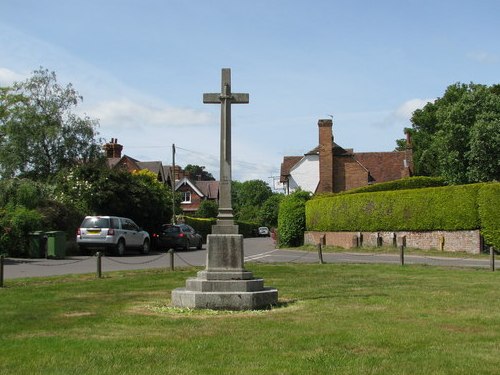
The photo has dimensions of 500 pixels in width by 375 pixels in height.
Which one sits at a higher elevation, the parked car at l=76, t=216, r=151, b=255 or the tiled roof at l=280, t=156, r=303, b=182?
the tiled roof at l=280, t=156, r=303, b=182

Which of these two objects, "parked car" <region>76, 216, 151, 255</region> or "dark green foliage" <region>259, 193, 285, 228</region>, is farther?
"dark green foliage" <region>259, 193, 285, 228</region>

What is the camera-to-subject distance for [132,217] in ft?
118

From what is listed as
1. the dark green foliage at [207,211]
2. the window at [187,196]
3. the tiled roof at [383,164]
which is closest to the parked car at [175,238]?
the tiled roof at [383,164]

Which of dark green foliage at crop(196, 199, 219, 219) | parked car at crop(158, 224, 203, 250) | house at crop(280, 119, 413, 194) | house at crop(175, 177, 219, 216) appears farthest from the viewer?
house at crop(175, 177, 219, 216)

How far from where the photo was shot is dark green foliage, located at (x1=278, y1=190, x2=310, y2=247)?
4250 centimetres

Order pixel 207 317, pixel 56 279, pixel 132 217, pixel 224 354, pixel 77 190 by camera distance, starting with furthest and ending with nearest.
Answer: pixel 132 217 < pixel 77 190 < pixel 56 279 < pixel 207 317 < pixel 224 354

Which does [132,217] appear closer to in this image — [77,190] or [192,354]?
[77,190]

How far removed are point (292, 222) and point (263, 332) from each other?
112 ft

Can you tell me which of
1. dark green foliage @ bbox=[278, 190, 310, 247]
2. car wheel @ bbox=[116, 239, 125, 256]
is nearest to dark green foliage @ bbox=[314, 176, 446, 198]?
dark green foliage @ bbox=[278, 190, 310, 247]

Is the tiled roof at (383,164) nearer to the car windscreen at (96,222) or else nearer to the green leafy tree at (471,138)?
the green leafy tree at (471,138)

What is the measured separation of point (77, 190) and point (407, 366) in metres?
29.4

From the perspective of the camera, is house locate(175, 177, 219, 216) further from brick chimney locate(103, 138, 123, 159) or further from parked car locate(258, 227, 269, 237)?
brick chimney locate(103, 138, 123, 159)

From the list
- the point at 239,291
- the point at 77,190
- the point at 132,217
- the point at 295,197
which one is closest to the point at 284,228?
the point at 295,197

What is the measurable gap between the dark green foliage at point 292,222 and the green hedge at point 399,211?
711 millimetres
